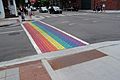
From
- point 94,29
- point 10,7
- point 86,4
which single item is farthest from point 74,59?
point 86,4

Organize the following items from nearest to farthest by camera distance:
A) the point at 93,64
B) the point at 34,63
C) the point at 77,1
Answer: the point at 93,64
the point at 34,63
the point at 77,1

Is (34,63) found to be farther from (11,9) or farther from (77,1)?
(77,1)

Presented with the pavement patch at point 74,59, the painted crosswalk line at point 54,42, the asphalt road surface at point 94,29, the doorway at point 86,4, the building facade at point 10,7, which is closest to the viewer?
the pavement patch at point 74,59

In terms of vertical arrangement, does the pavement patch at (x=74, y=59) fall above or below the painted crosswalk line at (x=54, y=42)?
above

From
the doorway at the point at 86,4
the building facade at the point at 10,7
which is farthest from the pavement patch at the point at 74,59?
the doorway at the point at 86,4

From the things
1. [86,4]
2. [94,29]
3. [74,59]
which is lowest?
[86,4]

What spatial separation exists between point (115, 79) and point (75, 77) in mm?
1017

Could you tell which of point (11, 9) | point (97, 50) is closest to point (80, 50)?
point (97, 50)

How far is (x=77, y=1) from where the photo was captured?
7725 centimetres

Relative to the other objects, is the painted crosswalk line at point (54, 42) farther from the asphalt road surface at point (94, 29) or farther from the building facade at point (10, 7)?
the building facade at point (10, 7)

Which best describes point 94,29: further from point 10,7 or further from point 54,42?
point 10,7

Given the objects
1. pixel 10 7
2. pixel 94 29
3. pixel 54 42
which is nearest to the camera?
pixel 54 42

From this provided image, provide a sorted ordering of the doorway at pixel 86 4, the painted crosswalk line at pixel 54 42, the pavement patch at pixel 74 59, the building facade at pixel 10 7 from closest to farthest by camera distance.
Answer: the pavement patch at pixel 74 59 → the painted crosswalk line at pixel 54 42 → the building facade at pixel 10 7 → the doorway at pixel 86 4

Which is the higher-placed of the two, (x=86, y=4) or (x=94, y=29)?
(x=94, y=29)
